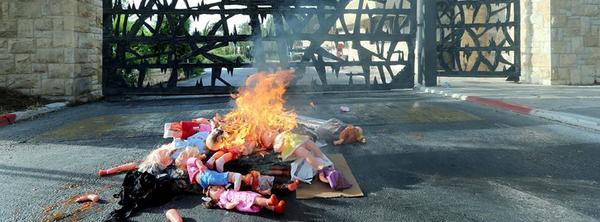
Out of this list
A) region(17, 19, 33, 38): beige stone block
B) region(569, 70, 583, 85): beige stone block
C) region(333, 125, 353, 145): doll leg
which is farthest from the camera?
region(569, 70, 583, 85): beige stone block

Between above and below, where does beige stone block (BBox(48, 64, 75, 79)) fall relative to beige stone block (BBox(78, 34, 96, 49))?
below

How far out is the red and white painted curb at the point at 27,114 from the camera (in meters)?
7.97

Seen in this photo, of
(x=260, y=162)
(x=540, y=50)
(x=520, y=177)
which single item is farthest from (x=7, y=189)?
(x=540, y=50)

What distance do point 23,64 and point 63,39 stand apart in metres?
1.12

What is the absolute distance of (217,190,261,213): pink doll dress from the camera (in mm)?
3273

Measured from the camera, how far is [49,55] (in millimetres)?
10281

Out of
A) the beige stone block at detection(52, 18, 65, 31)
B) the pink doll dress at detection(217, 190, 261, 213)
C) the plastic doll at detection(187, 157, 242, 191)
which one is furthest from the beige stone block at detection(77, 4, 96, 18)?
the pink doll dress at detection(217, 190, 261, 213)

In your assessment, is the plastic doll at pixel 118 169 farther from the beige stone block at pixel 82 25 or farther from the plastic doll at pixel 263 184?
the beige stone block at pixel 82 25

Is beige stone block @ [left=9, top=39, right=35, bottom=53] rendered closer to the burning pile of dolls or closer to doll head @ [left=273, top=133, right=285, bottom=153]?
the burning pile of dolls

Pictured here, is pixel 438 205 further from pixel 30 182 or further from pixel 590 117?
pixel 590 117

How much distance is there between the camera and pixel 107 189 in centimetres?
392

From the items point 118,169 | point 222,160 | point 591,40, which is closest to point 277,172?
point 222,160

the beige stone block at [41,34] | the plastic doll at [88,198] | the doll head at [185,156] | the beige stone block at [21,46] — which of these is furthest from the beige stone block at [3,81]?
the doll head at [185,156]

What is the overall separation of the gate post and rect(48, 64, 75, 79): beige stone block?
982 cm
